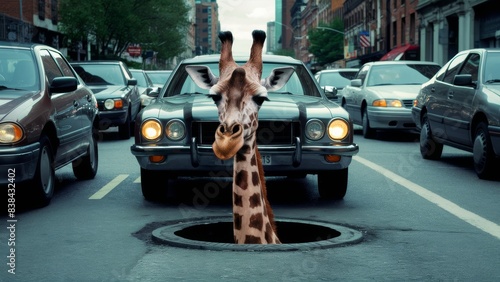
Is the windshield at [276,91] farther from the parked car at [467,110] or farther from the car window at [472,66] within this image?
the car window at [472,66]

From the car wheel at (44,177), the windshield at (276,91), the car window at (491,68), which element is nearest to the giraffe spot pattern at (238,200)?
the car wheel at (44,177)

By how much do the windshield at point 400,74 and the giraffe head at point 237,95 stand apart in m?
16.1

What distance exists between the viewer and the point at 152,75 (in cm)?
3095

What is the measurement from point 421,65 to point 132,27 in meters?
34.4

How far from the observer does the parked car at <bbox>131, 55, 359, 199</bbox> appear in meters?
8.51

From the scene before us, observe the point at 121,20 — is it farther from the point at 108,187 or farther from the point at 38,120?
the point at 38,120

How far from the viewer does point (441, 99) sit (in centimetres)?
1384

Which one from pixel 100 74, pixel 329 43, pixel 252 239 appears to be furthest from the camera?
pixel 329 43

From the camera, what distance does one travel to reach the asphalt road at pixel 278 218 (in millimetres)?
5527

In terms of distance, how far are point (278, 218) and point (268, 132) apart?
1520 mm

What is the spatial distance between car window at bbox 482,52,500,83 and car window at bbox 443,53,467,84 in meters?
0.85

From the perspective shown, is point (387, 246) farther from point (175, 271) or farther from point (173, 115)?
point (173, 115)

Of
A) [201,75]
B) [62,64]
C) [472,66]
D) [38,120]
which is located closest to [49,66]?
[62,64]

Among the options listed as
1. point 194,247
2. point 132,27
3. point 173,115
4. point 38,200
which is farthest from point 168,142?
point 132,27
